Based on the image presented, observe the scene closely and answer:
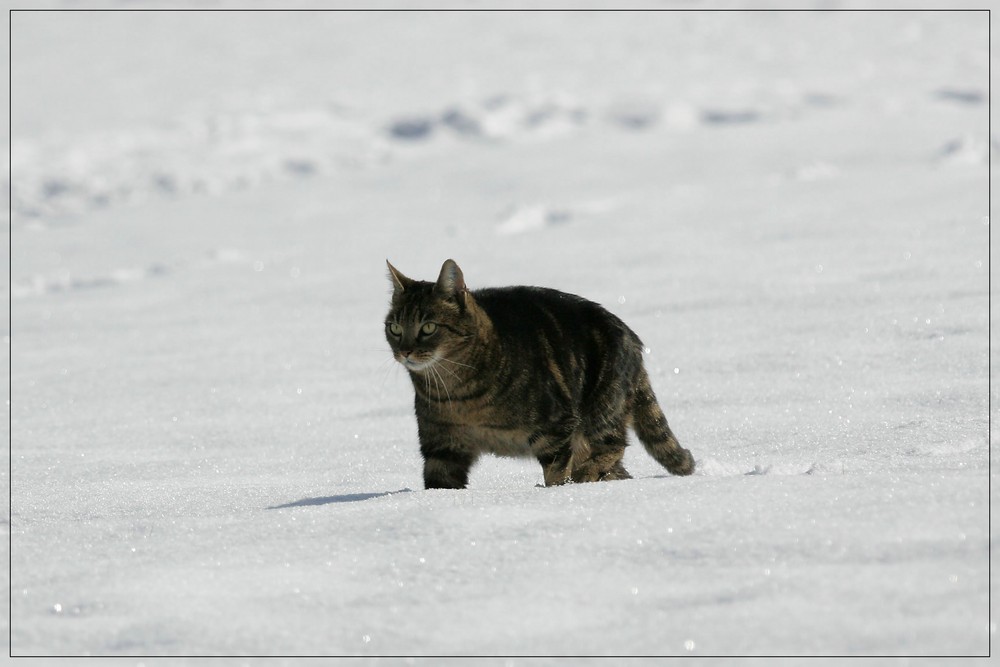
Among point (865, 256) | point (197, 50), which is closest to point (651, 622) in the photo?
point (865, 256)

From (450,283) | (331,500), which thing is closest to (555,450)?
(450,283)

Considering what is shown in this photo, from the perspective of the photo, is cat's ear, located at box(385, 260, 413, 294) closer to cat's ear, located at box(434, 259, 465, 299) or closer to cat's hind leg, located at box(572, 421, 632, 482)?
cat's ear, located at box(434, 259, 465, 299)

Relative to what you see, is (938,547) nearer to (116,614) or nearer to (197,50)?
(116,614)

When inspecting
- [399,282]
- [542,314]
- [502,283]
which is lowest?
[502,283]

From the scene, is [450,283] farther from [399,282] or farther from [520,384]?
[520,384]

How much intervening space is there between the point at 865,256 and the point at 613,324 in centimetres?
433

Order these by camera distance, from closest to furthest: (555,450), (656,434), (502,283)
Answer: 1. (555,450)
2. (656,434)
3. (502,283)

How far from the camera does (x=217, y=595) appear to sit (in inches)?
110

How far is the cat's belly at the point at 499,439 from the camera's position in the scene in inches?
163

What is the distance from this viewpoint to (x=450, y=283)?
423 cm

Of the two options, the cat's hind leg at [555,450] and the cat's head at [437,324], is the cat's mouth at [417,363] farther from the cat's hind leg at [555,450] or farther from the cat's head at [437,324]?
the cat's hind leg at [555,450]

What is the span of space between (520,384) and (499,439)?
0.67ft

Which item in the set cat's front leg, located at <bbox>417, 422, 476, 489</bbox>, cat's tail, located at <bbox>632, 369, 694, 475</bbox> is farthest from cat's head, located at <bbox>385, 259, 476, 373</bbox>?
cat's tail, located at <bbox>632, 369, 694, 475</bbox>

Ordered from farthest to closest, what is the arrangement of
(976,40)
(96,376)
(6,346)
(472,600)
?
(976,40)
(6,346)
(96,376)
(472,600)
